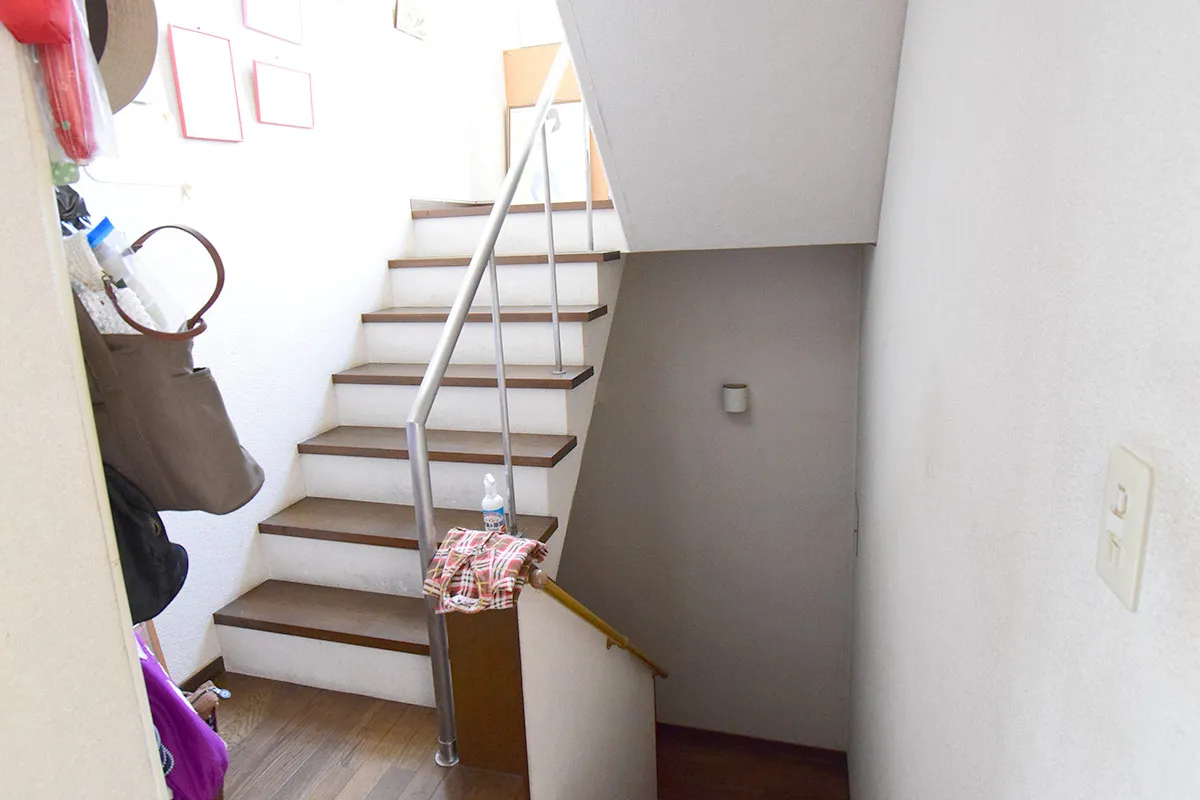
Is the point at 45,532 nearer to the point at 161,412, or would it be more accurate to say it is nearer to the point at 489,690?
the point at 161,412

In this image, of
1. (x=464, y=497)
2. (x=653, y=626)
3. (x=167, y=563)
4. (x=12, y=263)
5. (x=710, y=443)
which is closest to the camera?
(x=12, y=263)

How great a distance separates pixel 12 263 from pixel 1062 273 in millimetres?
919

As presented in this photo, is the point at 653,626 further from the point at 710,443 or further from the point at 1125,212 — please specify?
the point at 1125,212

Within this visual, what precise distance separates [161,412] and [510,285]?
6.63ft

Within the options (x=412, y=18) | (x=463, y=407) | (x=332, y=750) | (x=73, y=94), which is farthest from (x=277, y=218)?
(x=73, y=94)

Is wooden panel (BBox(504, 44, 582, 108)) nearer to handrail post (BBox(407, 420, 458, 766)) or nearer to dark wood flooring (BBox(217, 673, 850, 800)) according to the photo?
handrail post (BBox(407, 420, 458, 766))

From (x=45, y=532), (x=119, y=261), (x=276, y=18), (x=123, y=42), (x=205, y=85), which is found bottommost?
(x=45, y=532)

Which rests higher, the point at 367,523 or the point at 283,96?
the point at 283,96

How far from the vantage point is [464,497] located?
2365mm

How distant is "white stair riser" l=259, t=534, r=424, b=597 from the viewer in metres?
2.27

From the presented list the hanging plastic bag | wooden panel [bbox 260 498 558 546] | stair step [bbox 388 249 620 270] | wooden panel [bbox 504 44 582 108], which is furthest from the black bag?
wooden panel [bbox 504 44 582 108]

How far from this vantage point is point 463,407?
2566mm

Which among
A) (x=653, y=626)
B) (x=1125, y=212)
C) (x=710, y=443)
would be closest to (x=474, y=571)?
(x=1125, y=212)

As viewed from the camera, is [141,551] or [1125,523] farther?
[141,551]
